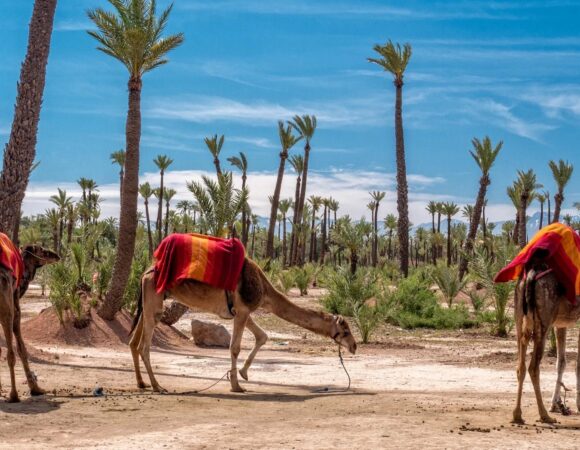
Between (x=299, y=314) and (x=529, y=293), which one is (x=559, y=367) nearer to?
(x=529, y=293)

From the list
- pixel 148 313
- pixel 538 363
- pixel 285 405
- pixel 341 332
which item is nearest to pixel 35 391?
pixel 148 313

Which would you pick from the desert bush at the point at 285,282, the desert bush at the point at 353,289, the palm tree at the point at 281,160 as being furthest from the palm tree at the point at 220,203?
the palm tree at the point at 281,160

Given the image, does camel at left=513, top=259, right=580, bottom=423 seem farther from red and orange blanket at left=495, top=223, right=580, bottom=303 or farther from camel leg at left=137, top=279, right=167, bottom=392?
camel leg at left=137, top=279, right=167, bottom=392

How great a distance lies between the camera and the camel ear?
1125 centimetres

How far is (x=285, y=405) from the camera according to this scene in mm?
9828

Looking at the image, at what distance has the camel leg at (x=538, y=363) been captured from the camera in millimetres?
8219

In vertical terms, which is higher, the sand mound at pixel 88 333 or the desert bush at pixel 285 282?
the desert bush at pixel 285 282

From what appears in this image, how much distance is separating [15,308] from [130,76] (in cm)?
1010

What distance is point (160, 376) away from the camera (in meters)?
12.9

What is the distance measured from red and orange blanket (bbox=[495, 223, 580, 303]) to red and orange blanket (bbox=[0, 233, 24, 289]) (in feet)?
20.1

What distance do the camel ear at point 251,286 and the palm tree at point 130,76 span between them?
801 cm

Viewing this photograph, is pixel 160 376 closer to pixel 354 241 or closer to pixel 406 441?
pixel 406 441

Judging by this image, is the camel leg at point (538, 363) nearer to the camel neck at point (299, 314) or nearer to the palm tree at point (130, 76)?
the camel neck at point (299, 314)

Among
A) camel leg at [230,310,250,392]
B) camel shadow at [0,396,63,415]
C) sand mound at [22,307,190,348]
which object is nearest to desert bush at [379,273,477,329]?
sand mound at [22,307,190,348]
